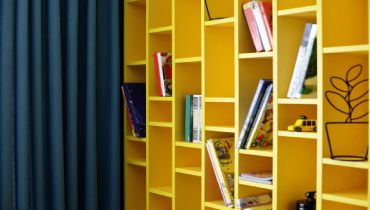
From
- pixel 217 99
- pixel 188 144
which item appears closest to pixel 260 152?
pixel 217 99

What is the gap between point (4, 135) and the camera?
2.30 m

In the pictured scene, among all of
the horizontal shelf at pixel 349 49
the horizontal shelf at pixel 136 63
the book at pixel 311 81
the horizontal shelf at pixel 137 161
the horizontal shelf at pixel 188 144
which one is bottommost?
the horizontal shelf at pixel 137 161

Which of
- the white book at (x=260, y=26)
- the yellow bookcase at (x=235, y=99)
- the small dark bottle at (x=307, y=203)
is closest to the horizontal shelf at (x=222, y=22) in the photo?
the yellow bookcase at (x=235, y=99)

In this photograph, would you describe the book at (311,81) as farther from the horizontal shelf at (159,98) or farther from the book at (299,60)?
the horizontal shelf at (159,98)

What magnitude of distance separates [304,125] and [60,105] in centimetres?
127

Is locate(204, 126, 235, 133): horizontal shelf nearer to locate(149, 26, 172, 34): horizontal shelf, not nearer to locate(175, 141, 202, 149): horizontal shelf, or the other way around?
locate(175, 141, 202, 149): horizontal shelf

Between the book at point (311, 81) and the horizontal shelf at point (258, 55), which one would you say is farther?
the horizontal shelf at point (258, 55)

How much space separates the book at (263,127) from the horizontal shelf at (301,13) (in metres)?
0.28

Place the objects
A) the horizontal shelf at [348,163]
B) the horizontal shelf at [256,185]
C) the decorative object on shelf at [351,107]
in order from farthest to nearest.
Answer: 1. the horizontal shelf at [256,185]
2. the decorative object on shelf at [351,107]
3. the horizontal shelf at [348,163]

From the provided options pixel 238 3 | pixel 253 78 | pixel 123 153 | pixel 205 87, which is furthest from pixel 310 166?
pixel 123 153

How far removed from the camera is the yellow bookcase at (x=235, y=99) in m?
1.78

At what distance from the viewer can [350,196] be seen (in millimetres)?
1689

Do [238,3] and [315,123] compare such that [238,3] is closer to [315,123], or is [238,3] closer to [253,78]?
[253,78]

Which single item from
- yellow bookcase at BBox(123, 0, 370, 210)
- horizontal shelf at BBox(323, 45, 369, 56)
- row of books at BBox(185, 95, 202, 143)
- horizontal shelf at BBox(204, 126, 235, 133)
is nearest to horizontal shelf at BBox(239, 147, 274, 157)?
yellow bookcase at BBox(123, 0, 370, 210)
